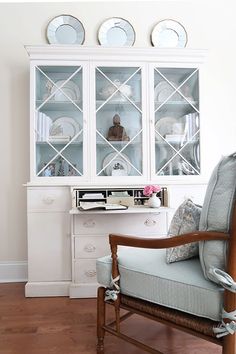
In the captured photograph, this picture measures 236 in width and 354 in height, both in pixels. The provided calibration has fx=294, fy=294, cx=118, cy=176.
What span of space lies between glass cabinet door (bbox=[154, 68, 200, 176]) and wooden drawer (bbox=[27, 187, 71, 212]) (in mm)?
794

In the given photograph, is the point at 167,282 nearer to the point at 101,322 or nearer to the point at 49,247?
the point at 101,322

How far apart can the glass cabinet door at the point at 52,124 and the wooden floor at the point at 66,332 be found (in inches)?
39.5

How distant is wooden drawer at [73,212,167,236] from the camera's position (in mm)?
2285

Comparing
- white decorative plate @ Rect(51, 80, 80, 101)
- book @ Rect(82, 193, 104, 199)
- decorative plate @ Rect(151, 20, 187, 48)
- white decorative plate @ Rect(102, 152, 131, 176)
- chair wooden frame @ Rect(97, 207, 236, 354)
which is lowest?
chair wooden frame @ Rect(97, 207, 236, 354)

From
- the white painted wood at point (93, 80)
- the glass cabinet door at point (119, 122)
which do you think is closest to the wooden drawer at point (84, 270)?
the white painted wood at point (93, 80)

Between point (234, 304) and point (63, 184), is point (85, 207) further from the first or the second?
point (234, 304)

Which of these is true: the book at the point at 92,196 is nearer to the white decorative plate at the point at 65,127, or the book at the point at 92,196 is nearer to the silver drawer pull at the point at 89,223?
the silver drawer pull at the point at 89,223

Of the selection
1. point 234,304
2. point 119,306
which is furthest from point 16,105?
point 234,304

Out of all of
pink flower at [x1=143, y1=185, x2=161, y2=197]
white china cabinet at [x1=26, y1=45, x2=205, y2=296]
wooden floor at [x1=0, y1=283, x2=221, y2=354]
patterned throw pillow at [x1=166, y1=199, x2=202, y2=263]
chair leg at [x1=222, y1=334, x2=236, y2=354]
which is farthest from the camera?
white china cabinet at [x1=26, y1=45, x2=205, y2=296]

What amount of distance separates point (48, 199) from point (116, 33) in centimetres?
164

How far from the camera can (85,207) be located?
6.90ft

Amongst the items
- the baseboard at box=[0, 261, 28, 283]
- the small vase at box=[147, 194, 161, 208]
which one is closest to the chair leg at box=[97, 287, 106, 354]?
the small vase at box=[147, 194, 161, 208]

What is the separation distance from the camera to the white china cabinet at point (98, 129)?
2354 millimetres

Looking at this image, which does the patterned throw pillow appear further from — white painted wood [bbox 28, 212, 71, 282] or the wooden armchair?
white painted wood [bbox 28, 212, 71, 282]
